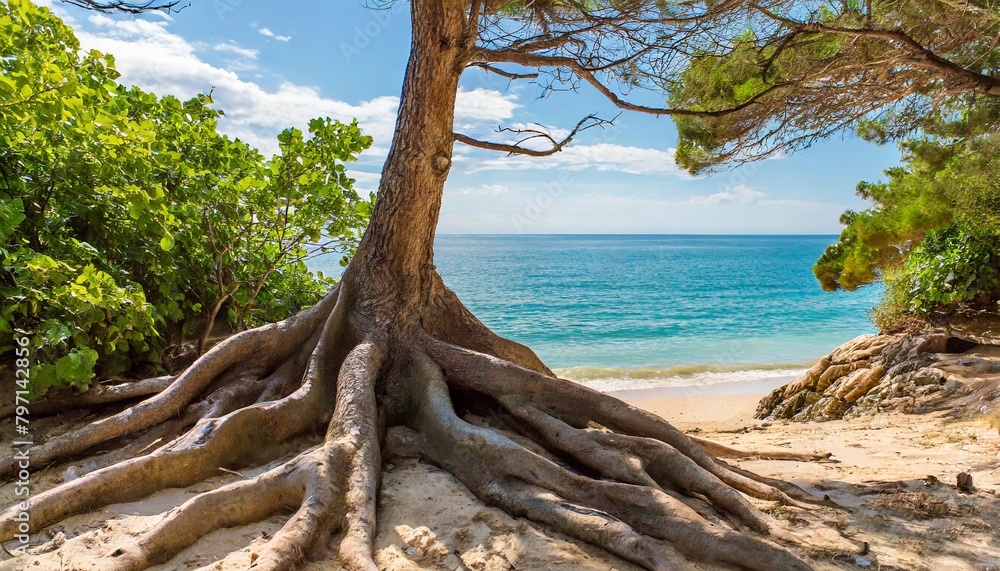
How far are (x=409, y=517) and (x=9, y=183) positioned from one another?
3514 mm

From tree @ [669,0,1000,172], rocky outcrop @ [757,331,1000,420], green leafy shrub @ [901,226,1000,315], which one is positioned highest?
tree @ [669,0,1000,172]

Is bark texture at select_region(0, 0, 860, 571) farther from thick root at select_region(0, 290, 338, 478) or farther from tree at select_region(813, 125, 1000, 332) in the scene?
tree at select_region(813, 125, 1000, 332)

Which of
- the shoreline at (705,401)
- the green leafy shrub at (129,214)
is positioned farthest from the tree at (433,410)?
the shoreline at (705,401)

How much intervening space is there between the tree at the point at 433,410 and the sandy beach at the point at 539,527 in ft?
0.34

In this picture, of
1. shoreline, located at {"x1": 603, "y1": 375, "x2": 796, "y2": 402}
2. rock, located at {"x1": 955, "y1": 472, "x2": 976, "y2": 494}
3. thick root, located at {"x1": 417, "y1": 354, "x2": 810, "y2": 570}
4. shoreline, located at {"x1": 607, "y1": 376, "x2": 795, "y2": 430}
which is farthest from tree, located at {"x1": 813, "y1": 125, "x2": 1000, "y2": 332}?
thick root, located at {"x1": 417, "y1": 354, "x2": 810, "y2": 570}

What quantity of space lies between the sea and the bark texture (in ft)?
30.6

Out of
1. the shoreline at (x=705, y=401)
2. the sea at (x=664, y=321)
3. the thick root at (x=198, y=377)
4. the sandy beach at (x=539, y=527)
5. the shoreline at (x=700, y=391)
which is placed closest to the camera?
the sandy beach at (x=539, y=527)

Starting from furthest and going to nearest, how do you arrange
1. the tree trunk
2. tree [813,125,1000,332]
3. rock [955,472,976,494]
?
tree [813,125,1000,332]
the tree trunk
rock [955,472,976,494]

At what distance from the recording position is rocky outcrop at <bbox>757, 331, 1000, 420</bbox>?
21.3 ft

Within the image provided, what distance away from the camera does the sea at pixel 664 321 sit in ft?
49.7

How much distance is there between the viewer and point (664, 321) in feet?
82.3

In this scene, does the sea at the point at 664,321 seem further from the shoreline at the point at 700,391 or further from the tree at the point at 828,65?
the tree at the point at 828,65

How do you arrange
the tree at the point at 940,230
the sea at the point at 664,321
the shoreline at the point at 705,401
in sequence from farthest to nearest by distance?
the sea at the point at 664,321 < the shoreline at the point at 705,401 < the tree at the point at 940,230

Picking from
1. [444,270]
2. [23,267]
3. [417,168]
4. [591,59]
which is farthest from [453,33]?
[444,270]
